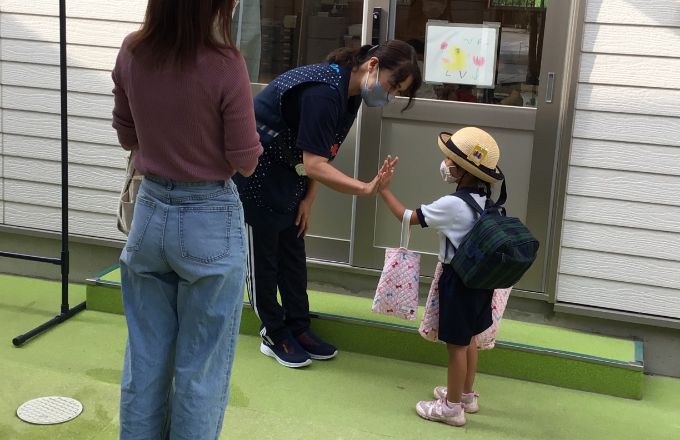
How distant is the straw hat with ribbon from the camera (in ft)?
10.4

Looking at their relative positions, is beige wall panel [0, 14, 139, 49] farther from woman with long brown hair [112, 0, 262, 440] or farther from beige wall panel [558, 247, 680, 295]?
beige wall panel [558, 247, 680, 295]

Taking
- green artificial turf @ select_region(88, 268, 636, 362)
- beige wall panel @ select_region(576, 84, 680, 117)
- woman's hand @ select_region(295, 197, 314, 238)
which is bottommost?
green artificial turf @ select_region(88, 268, 636, 362)

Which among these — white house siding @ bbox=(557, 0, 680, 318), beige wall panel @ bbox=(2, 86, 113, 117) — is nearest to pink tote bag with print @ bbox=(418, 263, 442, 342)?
white house siding @ bbox=(557, 0, 680, 318)

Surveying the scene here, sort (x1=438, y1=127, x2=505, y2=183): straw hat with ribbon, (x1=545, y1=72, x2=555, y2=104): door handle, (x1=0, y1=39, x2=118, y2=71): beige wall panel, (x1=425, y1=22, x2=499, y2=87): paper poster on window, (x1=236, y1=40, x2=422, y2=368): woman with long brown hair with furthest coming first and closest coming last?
(x1=0, y1=39, x2=118, y2=71): beige wall panel → (x1=425, y1=22, x2=499, y2=87): paper poster on window → (x1=545, y1=72, x2=555, y2=104): door handle → (x1=236, y1=40, x2=422, y2=368): woman with long brown hair → (x1=438, y1=127, x2=505, y2=183): straw hat with ribbon

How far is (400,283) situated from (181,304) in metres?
1.31

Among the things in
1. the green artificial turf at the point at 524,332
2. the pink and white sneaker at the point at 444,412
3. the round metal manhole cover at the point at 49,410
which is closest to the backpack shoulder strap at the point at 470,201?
the pink and white sneaker at the point at 444,412

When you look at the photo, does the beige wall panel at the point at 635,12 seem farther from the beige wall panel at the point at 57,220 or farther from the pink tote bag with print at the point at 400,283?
the beige wall panel at the point at 57,220

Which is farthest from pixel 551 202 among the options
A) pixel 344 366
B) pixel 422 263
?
pixel 344 366

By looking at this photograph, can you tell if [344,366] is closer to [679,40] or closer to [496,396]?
[496,396]

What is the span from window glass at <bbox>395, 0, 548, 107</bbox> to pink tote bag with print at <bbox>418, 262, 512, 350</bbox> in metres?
1.23

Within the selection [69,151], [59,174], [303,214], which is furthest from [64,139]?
[303,214]

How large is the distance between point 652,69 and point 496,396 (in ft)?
5.64

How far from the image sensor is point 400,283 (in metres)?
3.46

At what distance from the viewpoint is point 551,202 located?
4258 mm
